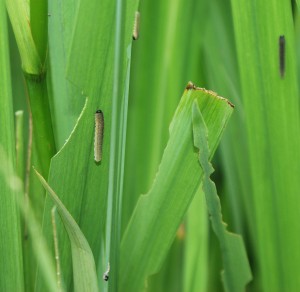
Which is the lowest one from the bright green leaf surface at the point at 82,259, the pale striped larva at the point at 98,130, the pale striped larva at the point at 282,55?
the bright green leaf surface at the point at 82,259

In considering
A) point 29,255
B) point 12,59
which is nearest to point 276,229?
point 29,255

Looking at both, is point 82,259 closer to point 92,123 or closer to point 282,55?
point 92,123

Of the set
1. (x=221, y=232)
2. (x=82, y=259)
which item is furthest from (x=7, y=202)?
(x=221, y=232)

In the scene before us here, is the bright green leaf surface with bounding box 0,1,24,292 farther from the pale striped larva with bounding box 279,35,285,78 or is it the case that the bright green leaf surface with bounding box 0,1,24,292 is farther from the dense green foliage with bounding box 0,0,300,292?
the pale striped larva with bounding box 279,35,285,78

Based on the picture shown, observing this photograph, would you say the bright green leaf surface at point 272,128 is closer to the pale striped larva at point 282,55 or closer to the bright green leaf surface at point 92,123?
the pale striped larva at point 282,55

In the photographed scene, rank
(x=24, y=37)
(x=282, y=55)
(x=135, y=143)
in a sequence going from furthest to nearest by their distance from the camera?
(x=135, y=143)
(x=282, y=55)
(x=24, y=37)

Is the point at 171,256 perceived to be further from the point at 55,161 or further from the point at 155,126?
the point at 55,161

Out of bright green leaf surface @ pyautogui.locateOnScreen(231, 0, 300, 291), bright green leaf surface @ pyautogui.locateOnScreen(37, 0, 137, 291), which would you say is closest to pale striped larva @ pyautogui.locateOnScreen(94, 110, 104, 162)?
bright green leaf surface @ pyautogui.locateOnScreen(37, 0, 137, 291)

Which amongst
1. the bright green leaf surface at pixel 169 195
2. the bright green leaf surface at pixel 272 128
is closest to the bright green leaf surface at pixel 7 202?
the bright green leaf surface at pixel 169 195

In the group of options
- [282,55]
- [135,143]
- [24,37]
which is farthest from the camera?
[135,143]
